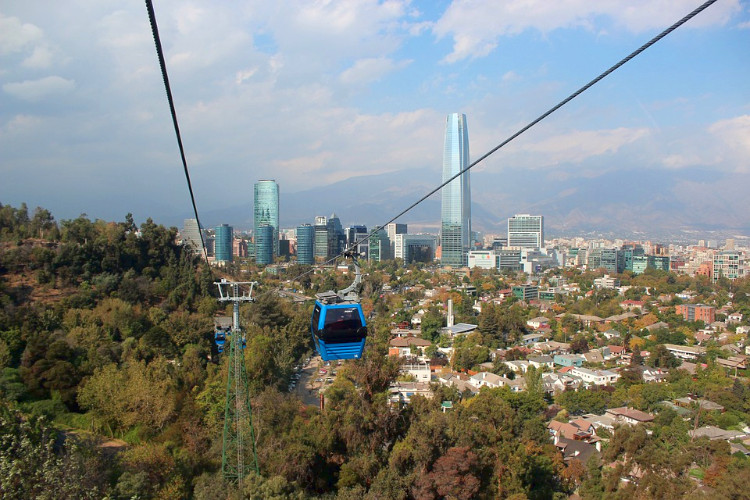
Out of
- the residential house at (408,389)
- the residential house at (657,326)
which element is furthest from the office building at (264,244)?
the residential house at (408,389)

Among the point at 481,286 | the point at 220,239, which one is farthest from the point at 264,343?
the point at 220,239

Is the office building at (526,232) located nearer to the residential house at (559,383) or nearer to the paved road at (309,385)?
the residential house at (559,383)

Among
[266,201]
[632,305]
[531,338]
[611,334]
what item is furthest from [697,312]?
[266,201]

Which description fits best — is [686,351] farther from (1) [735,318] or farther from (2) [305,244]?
(2) [305,244]

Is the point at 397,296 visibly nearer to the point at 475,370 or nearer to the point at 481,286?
the point at 481,286

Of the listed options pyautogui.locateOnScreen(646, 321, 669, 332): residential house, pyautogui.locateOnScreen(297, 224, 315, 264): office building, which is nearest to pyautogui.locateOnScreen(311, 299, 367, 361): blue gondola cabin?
pyautogui.locateOnScreen(646, 321, 669, 332): residential house
